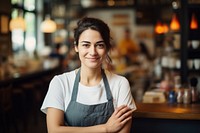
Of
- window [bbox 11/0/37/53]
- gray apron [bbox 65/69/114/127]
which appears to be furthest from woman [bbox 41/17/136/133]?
window [bbox 11/0/37/53]

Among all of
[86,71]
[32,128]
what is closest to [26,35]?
[32,128]

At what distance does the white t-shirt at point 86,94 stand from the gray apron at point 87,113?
0.02 meters

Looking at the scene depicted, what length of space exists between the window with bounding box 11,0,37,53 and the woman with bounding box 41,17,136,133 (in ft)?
23.8

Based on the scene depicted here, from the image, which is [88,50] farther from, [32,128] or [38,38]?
[38,38]

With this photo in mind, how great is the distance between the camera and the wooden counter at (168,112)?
284cm

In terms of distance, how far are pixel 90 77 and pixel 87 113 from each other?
9.8 inches

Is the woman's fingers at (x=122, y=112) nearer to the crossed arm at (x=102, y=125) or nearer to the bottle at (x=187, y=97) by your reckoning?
the crossed arm at (x=102, y=125)

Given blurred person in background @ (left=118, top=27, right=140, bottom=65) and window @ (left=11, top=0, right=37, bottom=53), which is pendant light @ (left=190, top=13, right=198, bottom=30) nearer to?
window @ (left=11, top=0, right=37, bottom=53)

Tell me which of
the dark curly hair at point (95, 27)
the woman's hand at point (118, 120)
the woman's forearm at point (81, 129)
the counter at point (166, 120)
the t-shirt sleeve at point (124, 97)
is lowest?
the counter at point (166, 120)

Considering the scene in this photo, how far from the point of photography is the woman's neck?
2279mm

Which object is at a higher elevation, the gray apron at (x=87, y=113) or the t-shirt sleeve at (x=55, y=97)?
the t-shirt sleeve at (x=55, y=97)

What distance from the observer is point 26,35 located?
34.8 feet

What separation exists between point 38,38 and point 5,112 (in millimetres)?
6332

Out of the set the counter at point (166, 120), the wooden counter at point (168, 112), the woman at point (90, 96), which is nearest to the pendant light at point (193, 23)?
the wooden counter at point (168, 112)
